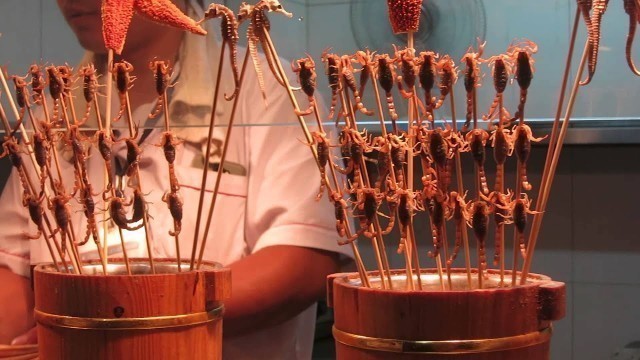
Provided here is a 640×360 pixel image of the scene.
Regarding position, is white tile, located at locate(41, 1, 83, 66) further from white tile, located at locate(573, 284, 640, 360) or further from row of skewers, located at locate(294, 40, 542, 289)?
white tile, located at locate(573, 284, 640, 360)

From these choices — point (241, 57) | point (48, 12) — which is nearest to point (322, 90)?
point (241, 57)

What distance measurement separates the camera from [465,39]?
1182mm

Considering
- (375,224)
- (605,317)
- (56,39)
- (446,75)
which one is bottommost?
(605,317)

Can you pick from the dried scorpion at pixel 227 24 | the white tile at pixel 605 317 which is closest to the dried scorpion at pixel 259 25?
the dried scorpion at pixel 227 24

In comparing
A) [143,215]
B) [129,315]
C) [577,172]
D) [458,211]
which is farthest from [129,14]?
[577,172]

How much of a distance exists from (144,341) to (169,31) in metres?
0.51

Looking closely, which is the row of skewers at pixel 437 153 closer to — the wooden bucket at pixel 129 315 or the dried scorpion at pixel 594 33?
the dried scorpion at pixel 594 33

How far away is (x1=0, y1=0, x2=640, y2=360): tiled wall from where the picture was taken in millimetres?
1182

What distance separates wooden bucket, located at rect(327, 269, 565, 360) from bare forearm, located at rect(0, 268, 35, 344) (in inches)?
26.5

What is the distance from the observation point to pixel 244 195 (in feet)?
3.98

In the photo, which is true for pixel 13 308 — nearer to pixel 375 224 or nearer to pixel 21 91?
pixel 21 91

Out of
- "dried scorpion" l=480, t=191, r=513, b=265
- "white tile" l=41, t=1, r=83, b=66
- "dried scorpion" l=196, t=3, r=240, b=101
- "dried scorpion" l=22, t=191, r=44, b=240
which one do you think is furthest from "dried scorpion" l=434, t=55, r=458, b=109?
"white tile" l=41, t=1, r=83, b=66

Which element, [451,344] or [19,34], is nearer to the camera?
[451,344]

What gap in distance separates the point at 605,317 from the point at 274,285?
1.62ft
